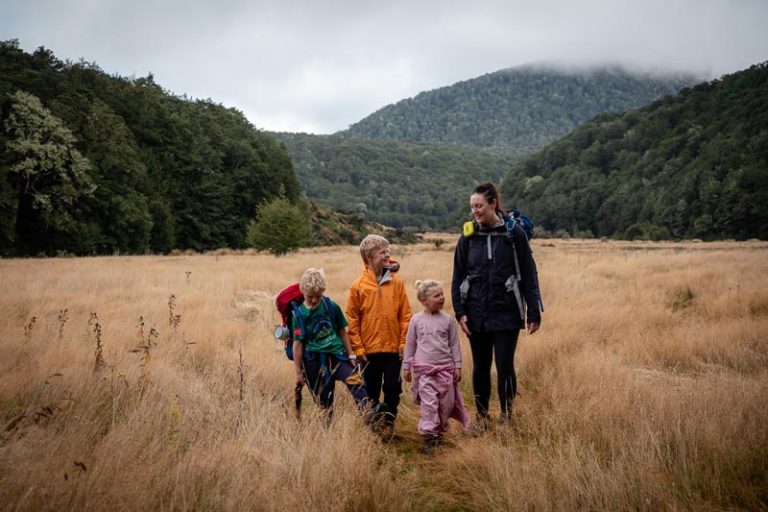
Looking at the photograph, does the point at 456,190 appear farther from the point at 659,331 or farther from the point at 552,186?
the point at 659,331

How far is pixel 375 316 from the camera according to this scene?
4027mm

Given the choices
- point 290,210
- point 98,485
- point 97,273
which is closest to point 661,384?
point 98,485

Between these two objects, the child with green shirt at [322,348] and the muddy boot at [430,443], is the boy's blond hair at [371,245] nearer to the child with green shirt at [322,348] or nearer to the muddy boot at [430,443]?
the child with green shirt at [322,348]

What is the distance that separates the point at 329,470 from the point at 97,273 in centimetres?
1243

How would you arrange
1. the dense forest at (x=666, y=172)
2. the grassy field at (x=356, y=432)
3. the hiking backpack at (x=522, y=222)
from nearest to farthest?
the grassy field at (x=356, y=432)
the hiking backpack at (x=522, y=222)
the dense forest at (x=666, y=172)

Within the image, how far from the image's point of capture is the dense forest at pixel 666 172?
200ft

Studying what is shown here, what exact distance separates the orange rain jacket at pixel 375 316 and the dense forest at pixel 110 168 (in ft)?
87.7

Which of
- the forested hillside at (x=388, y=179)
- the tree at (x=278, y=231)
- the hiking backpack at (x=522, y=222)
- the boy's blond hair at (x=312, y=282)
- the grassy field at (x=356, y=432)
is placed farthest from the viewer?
the forested hillside at (x=388, y=179)

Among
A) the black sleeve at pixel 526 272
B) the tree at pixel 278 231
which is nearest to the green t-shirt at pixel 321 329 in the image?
the black sleeve at pixel 526 272

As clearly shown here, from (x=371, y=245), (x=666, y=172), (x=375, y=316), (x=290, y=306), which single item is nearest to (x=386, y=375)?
(x=375, y=316)

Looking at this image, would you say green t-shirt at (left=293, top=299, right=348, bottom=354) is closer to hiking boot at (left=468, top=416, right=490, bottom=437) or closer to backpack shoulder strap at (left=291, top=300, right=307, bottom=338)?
backpack shoulder strap at (left=291, top=300, right=307, bottom=338)

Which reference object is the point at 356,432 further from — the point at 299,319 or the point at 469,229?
the point at 469,229

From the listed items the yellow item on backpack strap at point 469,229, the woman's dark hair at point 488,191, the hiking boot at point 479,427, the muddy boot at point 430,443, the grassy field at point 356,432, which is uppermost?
the woman's dark hair at point 488,191

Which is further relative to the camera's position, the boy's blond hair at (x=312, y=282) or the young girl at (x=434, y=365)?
the young girl at (x=434, y=365)
